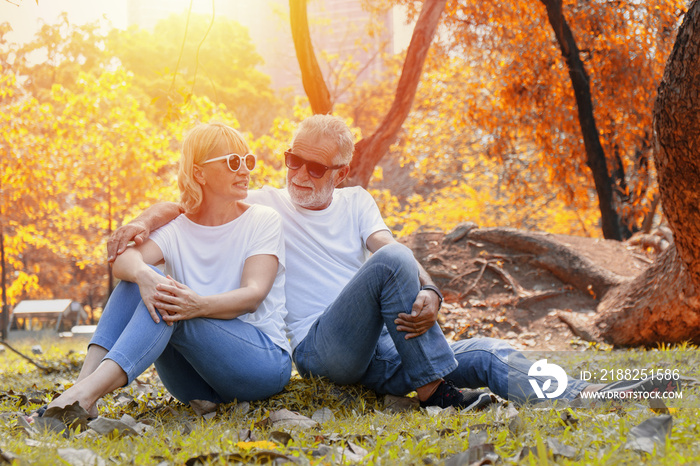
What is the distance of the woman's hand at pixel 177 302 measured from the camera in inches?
101

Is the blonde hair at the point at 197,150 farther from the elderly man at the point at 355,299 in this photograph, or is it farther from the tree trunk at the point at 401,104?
the tree trunk at the point at 401,104

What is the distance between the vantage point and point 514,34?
9492 millimetres

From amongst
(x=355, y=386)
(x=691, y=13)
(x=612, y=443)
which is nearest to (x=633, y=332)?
(x=691, y=13)

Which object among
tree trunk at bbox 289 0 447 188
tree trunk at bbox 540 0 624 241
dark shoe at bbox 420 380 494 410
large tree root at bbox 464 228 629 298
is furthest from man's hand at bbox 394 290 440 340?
tree trunk at bbox 540 0 624 241

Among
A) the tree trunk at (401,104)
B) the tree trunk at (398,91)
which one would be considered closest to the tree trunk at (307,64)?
the tree trunk at (398,91)

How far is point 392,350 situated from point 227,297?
90 cm

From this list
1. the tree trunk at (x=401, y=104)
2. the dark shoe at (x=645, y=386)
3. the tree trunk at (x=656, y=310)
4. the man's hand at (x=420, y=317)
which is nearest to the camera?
the dark shoe at (x=645, y=386)

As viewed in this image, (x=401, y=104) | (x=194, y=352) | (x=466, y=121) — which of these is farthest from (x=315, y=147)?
(x=466, y=121)

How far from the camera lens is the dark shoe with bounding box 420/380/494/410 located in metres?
2.76

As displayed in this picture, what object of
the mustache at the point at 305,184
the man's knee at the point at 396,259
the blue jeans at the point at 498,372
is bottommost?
the blue jeans at the point at 498,372

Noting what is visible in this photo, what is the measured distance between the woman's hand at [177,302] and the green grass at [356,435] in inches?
17.9

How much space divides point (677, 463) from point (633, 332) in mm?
4439

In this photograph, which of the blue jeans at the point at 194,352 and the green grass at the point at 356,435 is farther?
the blue jeans at the point at 194,352

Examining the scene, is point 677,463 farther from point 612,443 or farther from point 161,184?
point 161,184
